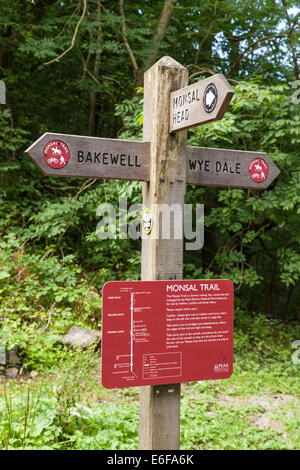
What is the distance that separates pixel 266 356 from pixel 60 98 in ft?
20.7

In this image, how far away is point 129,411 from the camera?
13.6 feet

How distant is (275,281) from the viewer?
13.2m

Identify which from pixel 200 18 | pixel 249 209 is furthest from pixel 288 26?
pixel 249 209

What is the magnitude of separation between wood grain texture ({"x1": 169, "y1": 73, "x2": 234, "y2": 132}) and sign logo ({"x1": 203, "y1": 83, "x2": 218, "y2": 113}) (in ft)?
0.04

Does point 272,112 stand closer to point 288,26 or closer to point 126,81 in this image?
point 288,26

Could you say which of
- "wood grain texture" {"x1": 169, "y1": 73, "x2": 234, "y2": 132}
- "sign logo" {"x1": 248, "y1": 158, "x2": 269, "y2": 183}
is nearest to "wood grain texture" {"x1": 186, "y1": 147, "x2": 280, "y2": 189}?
"sign logo" {"x1": 248, "y1": 158, "x2": 269, "y2": 183}

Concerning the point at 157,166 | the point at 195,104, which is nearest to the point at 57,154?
the point at 157,166

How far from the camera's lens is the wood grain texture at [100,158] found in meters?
2.32

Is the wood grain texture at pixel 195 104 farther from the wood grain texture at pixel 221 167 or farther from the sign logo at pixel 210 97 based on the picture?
the wood grain texture at pixel 221 167

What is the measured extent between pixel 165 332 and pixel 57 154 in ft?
3.61

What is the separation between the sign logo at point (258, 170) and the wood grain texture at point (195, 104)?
60cm

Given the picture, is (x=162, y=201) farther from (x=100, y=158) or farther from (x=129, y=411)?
(x=129, y=411)

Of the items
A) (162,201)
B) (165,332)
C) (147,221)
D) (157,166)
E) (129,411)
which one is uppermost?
(157,166)

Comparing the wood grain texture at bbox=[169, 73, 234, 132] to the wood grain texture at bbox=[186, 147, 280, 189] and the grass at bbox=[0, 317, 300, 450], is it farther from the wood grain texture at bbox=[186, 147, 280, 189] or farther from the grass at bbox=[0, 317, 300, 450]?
the grass at bbox=[0, 317, 300, 450]
